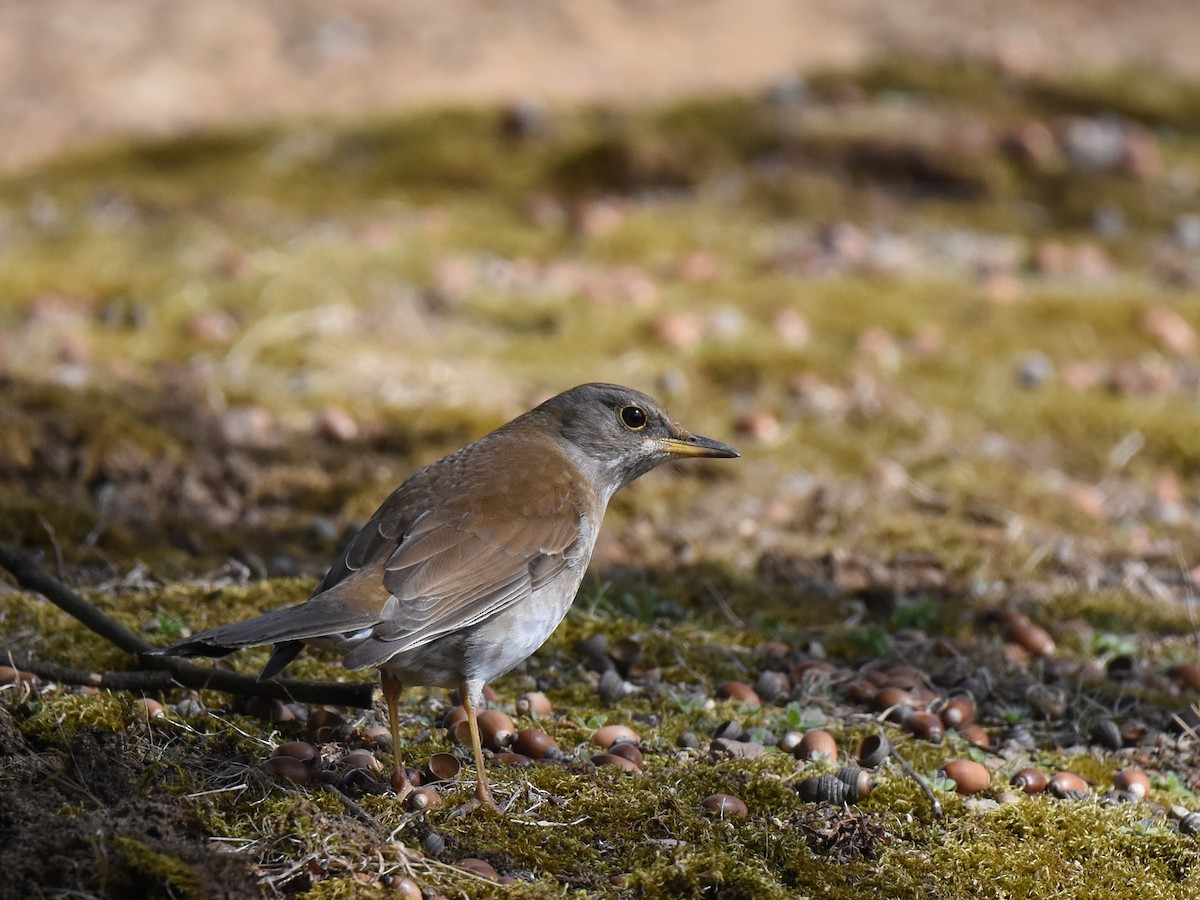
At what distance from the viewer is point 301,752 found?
4.33 metres

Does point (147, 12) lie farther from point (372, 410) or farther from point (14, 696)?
point (14, 696)

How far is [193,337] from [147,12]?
857cm

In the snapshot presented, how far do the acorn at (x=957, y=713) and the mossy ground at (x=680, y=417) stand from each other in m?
0.20

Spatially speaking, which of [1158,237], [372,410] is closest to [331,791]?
[372,410]

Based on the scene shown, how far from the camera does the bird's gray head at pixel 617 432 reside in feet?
18.3

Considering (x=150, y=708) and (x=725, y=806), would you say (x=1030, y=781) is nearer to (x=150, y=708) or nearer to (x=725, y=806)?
(x=725, y=806)

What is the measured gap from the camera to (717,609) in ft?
20.4

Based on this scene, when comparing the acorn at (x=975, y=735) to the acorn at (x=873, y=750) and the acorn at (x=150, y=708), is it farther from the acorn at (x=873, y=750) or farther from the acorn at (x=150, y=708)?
the acorn at (x=150, y=708)

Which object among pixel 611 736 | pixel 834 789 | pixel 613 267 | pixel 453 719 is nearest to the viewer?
pixel 834 789

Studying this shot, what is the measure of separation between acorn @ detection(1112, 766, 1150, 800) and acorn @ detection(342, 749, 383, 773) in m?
2.52

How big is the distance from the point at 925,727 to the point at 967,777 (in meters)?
0.41

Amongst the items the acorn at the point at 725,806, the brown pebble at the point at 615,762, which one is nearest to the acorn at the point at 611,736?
the brown pebble at the point at 615,762

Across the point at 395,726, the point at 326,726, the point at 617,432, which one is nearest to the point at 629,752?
the point at 395,726

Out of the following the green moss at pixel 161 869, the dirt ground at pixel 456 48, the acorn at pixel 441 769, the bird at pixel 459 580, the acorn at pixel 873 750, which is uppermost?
the dirt ground at pixel 456 48
